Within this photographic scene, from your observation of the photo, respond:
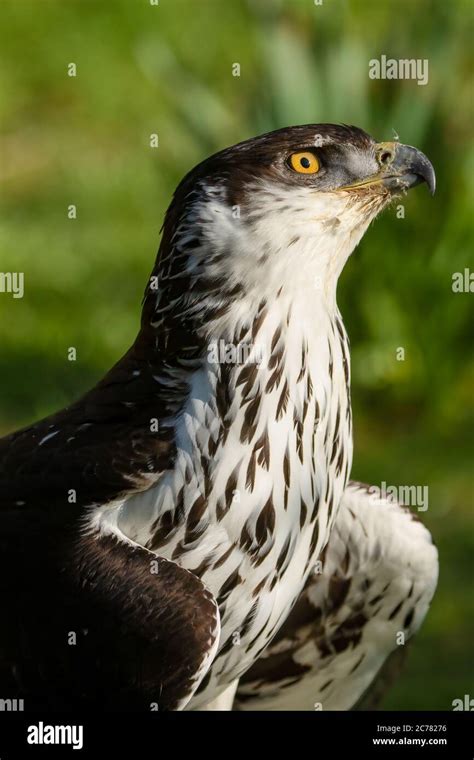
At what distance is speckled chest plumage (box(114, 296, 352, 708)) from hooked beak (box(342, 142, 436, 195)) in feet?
1.44

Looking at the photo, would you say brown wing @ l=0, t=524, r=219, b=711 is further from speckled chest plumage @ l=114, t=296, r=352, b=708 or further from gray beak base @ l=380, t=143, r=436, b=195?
gray beak base @ l=380, t=143, r=436, b=195

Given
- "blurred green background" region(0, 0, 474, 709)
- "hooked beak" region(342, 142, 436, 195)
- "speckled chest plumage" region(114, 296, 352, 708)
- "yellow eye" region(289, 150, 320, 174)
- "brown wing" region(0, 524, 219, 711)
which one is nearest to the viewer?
"brown wing" region(0, 524, 219, 711)

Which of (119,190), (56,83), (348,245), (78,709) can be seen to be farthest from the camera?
(56,83)

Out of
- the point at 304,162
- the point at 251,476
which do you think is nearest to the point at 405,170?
the point at 304,162

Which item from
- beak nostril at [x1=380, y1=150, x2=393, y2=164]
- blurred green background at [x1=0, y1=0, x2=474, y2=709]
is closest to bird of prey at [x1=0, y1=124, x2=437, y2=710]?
beak nostril at [x1=380, y1=150, x2=393, y2=164]

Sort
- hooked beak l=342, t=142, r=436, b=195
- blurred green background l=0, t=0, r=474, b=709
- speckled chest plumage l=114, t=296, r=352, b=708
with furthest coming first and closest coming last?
blurred green background l=0, t=0, r=474, b=709 → hooked beak l=342, t=142, r=436, b=195 → speckled chest plumage l=114, t=296, r=352, b=708

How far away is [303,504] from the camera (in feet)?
13.3

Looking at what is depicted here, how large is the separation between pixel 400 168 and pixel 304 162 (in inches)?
12.3

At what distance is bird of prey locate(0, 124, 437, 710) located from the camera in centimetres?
375

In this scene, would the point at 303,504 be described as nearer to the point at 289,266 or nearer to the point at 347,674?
the point at 289,266

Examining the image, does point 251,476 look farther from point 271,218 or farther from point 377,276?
point 377,276

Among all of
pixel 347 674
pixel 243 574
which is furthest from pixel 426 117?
pixel 243 574

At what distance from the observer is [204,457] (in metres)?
3.90

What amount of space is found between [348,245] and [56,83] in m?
7.08
